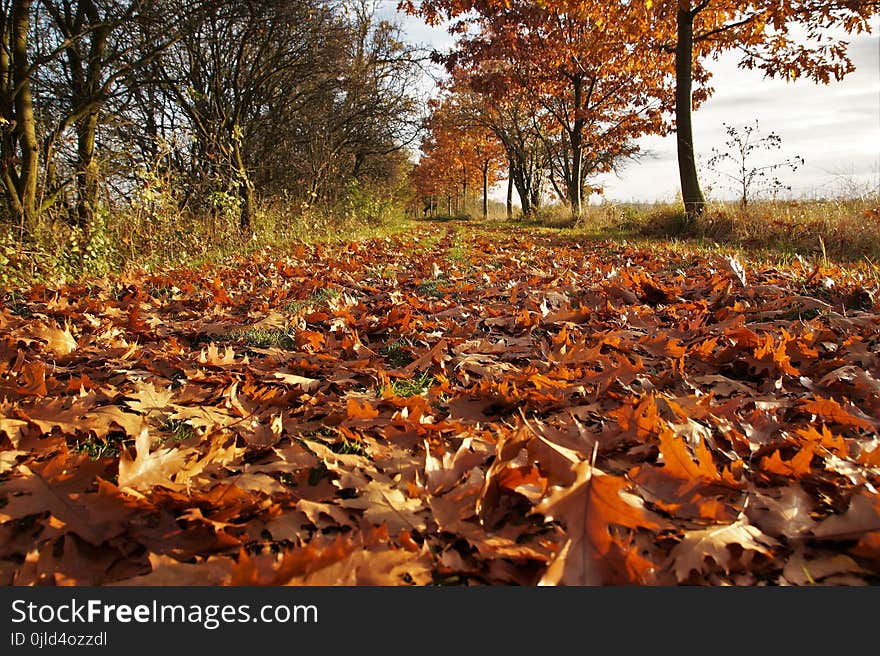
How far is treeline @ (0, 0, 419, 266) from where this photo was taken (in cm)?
542

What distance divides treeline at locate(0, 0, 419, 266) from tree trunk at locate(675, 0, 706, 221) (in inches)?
284

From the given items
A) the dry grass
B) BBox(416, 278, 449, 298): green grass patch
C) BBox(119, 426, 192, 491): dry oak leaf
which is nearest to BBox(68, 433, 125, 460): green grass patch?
BBox(119, 426, 192, 491): dry oak leaf

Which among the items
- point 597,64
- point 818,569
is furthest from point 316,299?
point 597,64

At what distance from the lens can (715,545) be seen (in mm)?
1024

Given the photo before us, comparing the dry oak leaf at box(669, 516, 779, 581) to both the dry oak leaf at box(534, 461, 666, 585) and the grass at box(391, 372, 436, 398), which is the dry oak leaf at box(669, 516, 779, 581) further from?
the grass at box(391, 372, 436, 398)

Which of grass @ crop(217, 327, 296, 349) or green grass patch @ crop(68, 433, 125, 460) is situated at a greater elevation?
grass @ crop(217, 327, 296, 349)

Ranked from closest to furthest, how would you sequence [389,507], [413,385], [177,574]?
[177,574], [389,507], [413,385]

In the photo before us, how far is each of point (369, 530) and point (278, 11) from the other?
9764 mm

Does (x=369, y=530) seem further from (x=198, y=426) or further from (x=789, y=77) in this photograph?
(x=789, y=77)

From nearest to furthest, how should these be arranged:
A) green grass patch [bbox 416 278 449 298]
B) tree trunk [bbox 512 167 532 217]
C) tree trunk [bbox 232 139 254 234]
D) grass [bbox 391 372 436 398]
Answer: grass [bbox 391 372 436 398] → green grass patch [bbox 416 278 449 298] → tree trunk [bbox 232 139 254 234] → tree trunk [bbox 512 167 532 217]

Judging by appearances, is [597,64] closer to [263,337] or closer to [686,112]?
[686,112]

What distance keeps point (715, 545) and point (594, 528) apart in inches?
11.0

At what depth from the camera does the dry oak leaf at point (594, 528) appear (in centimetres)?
92

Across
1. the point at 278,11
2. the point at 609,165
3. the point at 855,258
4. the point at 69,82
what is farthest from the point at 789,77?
the point at 609,165
